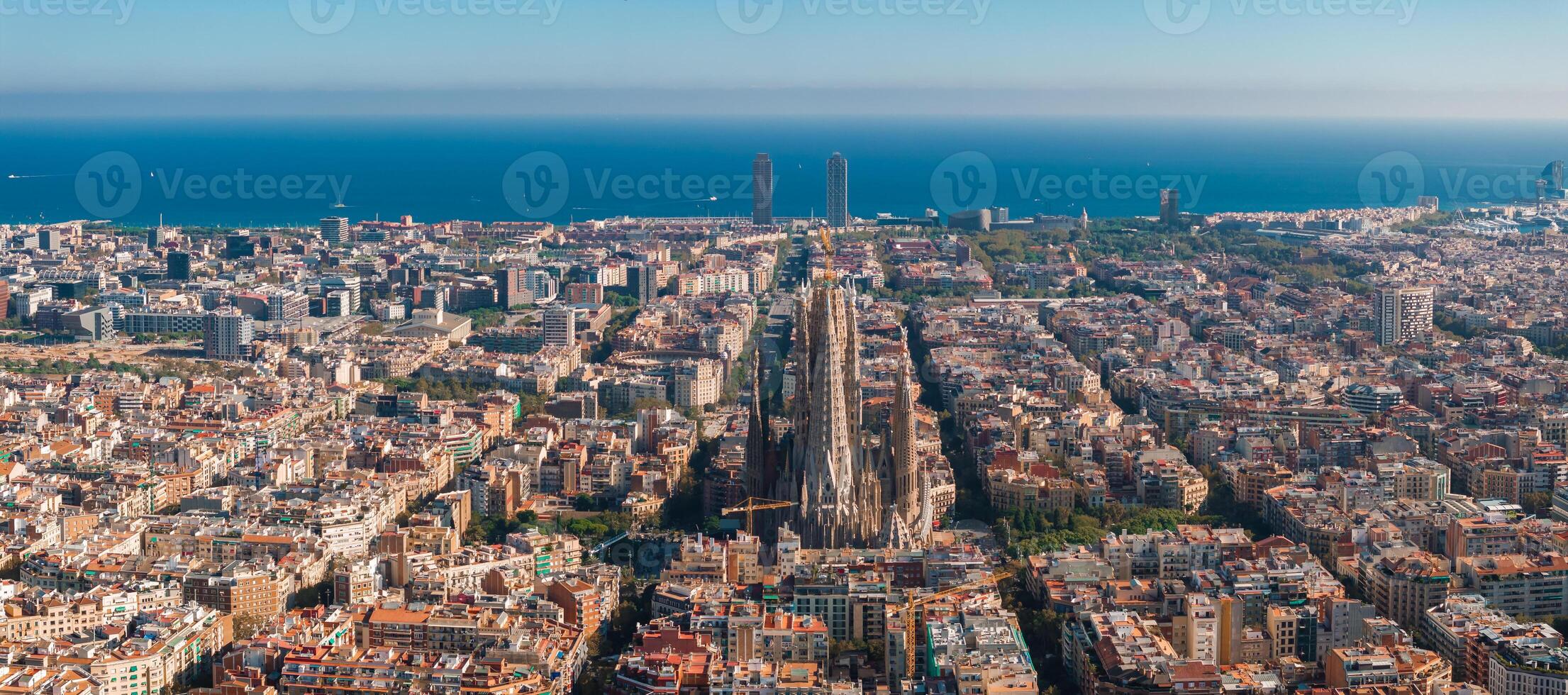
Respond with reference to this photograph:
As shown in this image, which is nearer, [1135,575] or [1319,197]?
[1135,575]

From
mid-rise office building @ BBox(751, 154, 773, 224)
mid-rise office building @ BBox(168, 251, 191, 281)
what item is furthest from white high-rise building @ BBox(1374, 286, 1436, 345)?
mid-rise office building @ BBox(168, 251, 191, 281)

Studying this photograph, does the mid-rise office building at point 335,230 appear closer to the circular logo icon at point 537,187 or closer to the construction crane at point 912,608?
the circular logo icon at point 537,187

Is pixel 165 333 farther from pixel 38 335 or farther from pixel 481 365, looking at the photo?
pixel 481 365

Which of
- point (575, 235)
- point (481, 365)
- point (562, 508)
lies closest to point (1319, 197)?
point (575, 235)

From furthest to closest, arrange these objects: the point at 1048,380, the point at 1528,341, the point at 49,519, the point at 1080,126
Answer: the point at 1080,126
the point at 1528,341
the point at 1048,380
the point at 49,519

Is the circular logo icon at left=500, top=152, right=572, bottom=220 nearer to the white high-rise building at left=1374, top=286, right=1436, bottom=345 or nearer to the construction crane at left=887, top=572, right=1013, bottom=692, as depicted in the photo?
the white high-rise building at left=1374, top=286, right=1436, bottom=345

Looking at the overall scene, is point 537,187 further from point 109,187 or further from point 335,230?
point 335,230
